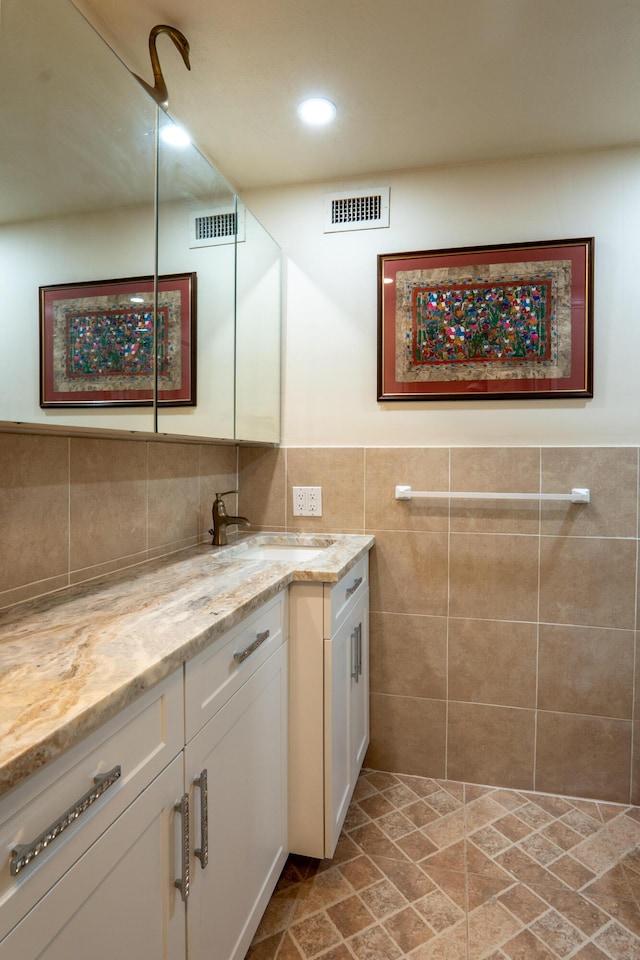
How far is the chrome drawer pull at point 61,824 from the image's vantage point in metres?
0.60

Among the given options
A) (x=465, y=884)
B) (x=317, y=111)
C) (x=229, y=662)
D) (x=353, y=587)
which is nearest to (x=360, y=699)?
(x=353, y=587)

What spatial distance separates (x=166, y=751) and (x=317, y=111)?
1.98 metres

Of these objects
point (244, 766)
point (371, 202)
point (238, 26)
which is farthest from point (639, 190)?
point (244, 766)

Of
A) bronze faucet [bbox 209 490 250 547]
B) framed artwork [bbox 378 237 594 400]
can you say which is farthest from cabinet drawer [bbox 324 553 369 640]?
framed artwork [bbox 378 237 594 400]

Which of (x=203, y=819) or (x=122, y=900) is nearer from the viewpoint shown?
(x=122, y=900)

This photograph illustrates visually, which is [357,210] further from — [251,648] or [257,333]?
[251,648]

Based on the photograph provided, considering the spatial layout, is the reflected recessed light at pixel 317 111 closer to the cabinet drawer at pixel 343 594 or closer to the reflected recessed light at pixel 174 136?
the reflected recessed light at pixel 174 136

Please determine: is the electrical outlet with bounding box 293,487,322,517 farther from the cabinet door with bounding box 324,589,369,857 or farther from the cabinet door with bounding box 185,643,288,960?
the cabinet door with bounding box 185,643,288,960

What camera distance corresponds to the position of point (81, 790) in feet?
2.36

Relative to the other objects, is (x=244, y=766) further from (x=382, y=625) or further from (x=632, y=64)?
(x=632, y=64)

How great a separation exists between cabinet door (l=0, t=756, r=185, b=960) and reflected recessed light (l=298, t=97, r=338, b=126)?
1.97 metres

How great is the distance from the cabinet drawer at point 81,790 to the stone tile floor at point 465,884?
37.3 inches

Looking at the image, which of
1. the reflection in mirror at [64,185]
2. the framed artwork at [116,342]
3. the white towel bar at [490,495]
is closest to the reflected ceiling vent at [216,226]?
the framed artwork at [116,342]

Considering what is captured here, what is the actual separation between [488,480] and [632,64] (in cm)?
139
